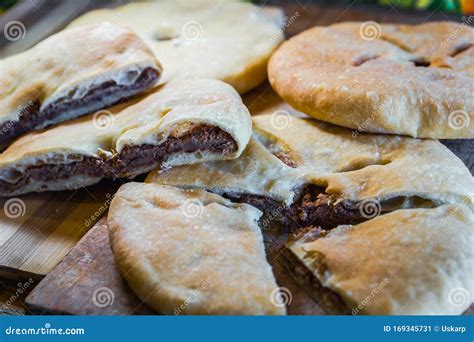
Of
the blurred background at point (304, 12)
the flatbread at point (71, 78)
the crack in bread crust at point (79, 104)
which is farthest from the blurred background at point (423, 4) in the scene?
the crack in bread crust at point (79, 104)

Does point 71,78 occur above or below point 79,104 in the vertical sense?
above

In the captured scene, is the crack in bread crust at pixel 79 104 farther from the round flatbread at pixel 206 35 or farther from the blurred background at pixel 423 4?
the blurred background at pixel 423 4

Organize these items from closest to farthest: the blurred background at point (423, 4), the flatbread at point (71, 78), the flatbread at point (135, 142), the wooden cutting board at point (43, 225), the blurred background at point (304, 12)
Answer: the wooden cutting board at point (43, 225), the flatbread at point (135, 142), the flatbread at point (71, 78), the blurred background at point (304, 12), the blurred background at point (423, 4)

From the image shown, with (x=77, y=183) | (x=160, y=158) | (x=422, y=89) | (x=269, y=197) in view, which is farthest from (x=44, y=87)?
(x=422, y=89)

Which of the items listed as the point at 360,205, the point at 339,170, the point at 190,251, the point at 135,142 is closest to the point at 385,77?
the point at 339,170

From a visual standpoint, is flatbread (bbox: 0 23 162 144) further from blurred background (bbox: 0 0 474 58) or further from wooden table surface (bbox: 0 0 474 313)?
blurred background (bbox: 0 0 474 58)

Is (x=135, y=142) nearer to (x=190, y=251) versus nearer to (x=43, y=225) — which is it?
(x=43, y=225)
